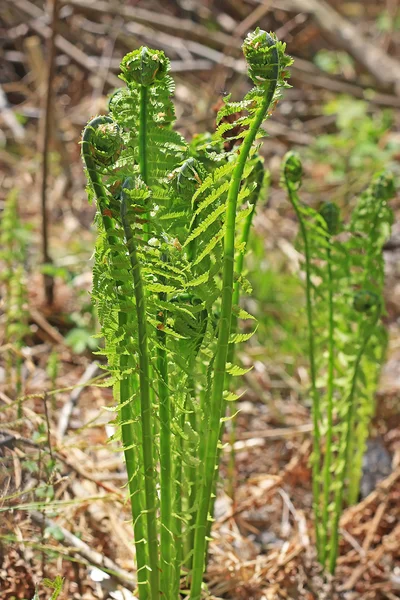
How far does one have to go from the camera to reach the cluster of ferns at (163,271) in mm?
865

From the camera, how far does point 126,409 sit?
99 cm

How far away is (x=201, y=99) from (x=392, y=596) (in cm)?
326

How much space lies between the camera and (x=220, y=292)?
3.07 ft

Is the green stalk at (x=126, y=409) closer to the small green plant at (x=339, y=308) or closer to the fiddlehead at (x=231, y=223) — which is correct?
the fiddlehead at (x=231, y=223)

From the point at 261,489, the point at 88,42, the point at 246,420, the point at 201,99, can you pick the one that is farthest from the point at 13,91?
the point at 261,489

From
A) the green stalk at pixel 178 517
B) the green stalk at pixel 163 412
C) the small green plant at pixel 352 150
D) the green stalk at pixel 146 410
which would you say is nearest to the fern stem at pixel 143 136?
the green stalk at pixel 163 412

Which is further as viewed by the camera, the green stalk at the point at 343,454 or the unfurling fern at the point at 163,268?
the green stalk at the point at 343,454

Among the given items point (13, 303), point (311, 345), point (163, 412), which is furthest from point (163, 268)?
point (13, 303)

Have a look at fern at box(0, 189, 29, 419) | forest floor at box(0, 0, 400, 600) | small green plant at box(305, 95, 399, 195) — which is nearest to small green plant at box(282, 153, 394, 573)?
forest floor at box(0, 0, 400, 600)

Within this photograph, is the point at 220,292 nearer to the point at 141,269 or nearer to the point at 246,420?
the point at 141,269

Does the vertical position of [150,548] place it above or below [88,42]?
below

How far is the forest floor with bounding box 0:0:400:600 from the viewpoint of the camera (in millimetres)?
1300

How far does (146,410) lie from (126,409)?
61mm

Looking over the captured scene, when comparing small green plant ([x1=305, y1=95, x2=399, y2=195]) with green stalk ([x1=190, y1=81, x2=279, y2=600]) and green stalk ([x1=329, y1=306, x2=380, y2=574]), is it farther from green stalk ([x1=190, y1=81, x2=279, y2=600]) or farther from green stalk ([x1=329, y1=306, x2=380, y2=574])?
green stalk ([x1=190, y1=81, x2=279, y2=600])
